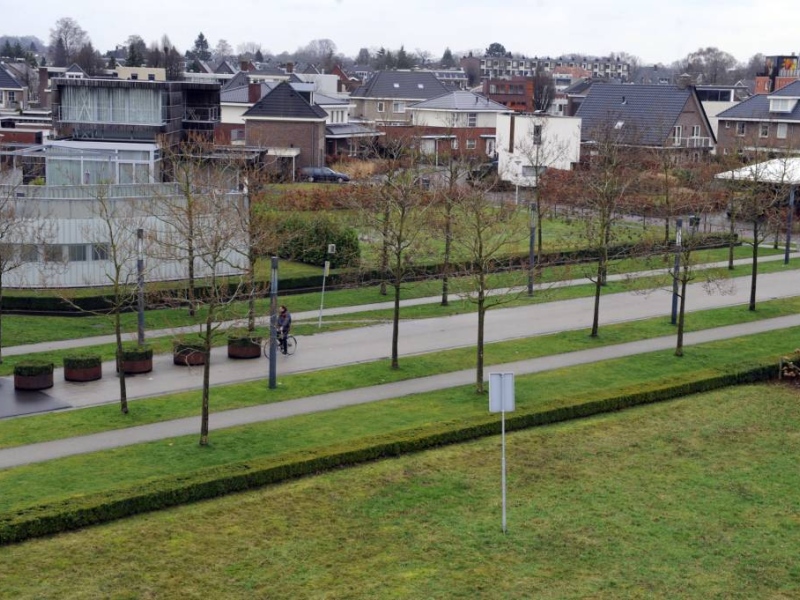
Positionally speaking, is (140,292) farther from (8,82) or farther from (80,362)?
(8,82)

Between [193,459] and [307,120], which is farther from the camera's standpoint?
[307,120]

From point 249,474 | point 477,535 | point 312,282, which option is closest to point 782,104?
point 312,282

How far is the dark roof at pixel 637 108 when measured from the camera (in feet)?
260

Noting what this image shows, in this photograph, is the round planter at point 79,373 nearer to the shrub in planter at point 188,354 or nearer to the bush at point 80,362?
the bush at point 80,362

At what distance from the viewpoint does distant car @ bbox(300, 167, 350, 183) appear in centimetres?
7600

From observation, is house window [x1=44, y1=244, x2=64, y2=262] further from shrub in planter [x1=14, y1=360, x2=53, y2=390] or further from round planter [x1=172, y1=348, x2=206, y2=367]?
shrub in planter [x1=14, y1=360, x2=53, y2=390]

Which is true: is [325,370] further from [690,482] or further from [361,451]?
[690,482]

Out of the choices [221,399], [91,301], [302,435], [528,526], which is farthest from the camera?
[91,301]

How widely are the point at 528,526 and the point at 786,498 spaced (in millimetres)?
5733

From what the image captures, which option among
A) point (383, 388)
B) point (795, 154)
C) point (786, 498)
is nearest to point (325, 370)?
point (383, 388)

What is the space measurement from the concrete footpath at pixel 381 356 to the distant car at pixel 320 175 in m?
37.4

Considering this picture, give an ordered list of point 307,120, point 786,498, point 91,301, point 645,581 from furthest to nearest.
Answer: point 307,120 → point 91,301 → point 786,498 → point 645,581

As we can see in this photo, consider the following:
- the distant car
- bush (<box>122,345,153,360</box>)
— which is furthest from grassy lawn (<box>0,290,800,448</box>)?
the distant car

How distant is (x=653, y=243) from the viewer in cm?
4847
